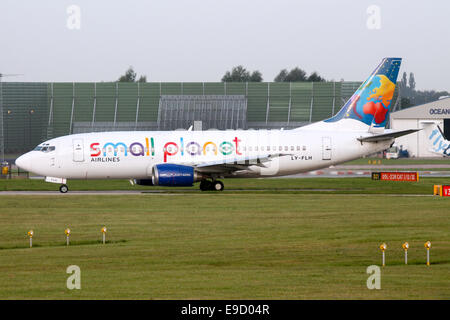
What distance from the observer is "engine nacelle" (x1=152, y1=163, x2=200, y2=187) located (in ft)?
169

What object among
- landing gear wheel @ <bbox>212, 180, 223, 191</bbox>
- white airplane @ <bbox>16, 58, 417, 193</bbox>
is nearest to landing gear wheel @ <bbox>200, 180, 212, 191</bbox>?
white airplane @ <bbox>16, 58, 417, 193</bbox>

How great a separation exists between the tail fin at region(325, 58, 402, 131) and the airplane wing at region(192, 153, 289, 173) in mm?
7060

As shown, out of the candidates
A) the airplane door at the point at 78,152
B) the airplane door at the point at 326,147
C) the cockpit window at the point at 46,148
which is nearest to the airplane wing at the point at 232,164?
the airplane door at the point at 326,147

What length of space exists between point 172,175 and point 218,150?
14.9 feet

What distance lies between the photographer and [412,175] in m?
65.5

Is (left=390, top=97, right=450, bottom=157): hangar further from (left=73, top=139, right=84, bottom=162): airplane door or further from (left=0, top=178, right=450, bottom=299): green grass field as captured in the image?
(left=73, top=139, right=84, bottom=162): airplane door

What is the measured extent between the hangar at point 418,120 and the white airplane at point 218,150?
8033 centimetres

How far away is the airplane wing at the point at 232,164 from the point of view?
52781 millimetres

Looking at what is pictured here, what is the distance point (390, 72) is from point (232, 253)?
32972 mm

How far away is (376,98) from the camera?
185ft

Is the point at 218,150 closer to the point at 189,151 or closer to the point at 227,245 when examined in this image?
the point at 189,151
